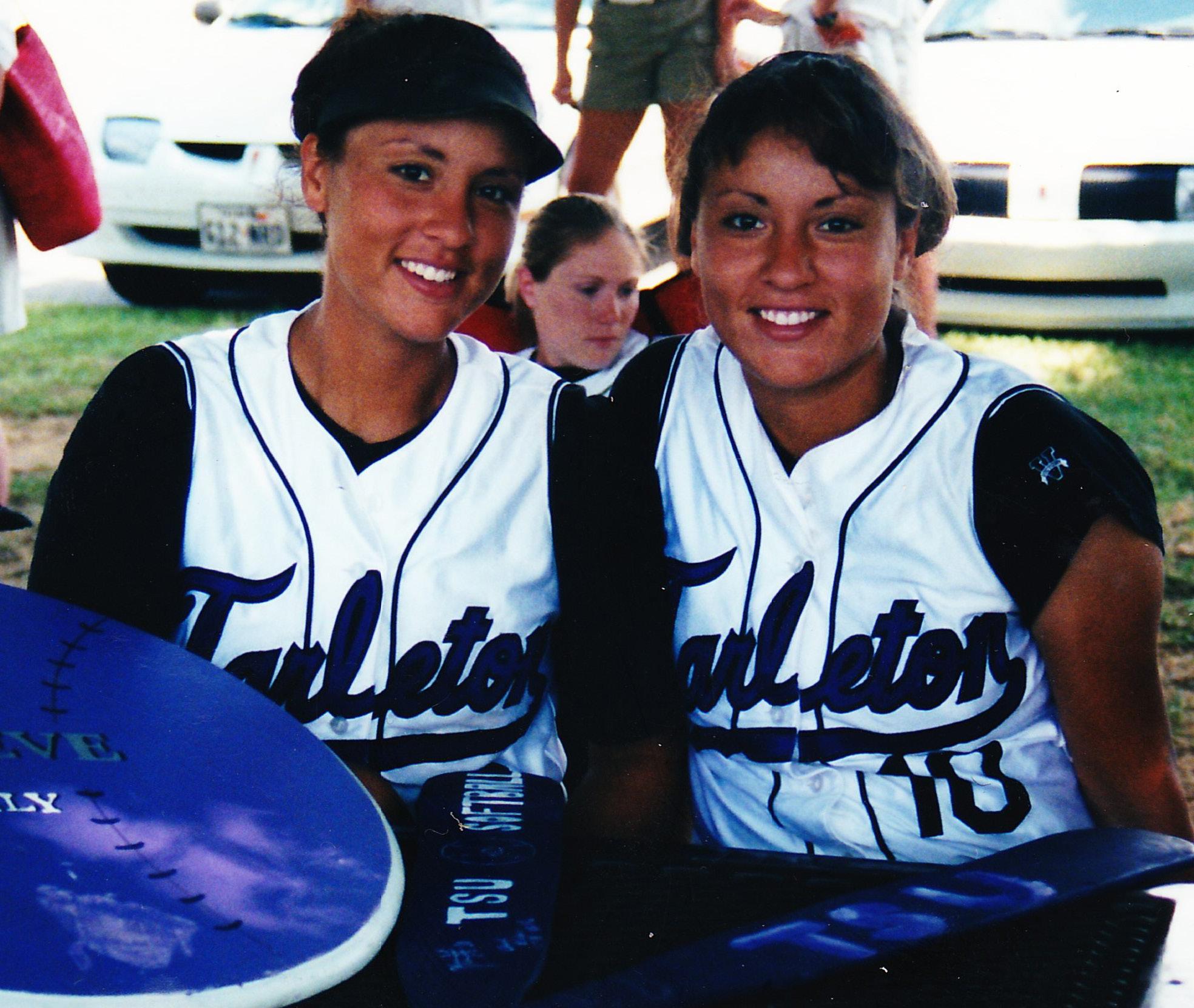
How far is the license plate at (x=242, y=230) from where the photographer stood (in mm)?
6055

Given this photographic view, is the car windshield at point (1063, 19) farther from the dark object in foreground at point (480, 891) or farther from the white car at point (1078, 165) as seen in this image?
the dark object in foreground at point (480, 891)

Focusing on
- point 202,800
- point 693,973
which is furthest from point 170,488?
point 693,973

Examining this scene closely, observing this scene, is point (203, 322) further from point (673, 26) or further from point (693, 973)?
point (693, 973)

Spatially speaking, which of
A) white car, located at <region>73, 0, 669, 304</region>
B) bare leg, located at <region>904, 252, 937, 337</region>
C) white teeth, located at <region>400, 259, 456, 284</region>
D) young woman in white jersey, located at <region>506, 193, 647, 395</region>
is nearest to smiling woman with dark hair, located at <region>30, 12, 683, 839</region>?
white teeth, located at <region>400, 259, 456, 284</region>

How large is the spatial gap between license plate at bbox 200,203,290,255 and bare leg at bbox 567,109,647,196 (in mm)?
2321

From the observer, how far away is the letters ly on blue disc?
40.9 inches

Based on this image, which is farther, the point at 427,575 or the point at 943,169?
the point at 943,169

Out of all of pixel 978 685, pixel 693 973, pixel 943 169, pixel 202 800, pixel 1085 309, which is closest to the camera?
pixel 693 973

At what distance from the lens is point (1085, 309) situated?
5.88 meters

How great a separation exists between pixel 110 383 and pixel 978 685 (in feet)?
3.73

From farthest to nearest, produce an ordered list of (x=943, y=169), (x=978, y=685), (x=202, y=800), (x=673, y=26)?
(x=673, y=26) → (x=943, y=169) → (x=978, y=685) → (x=202, y=800)

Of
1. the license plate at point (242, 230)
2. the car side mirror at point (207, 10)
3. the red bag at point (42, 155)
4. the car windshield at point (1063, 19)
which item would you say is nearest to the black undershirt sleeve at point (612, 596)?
the red bag at point (42, 155)

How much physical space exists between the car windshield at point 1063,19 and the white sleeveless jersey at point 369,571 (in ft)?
16.2

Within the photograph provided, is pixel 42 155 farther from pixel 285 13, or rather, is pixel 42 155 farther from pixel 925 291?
pixel 285 13
